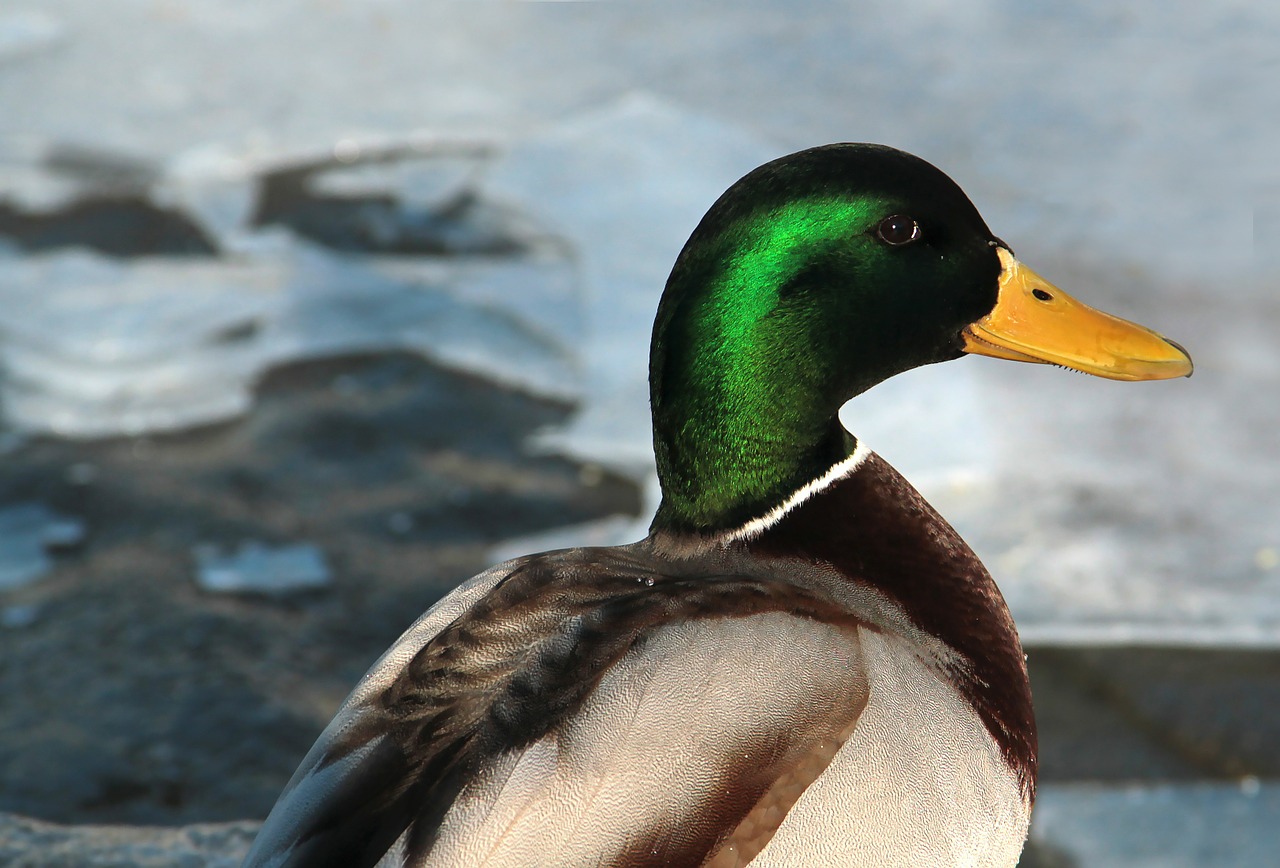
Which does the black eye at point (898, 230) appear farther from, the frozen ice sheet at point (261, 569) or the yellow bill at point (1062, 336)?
the frozen ice sheet at point (261, 569)

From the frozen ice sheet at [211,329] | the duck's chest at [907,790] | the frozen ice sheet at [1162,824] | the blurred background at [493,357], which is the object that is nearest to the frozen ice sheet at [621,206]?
the blurred background at [493,357]

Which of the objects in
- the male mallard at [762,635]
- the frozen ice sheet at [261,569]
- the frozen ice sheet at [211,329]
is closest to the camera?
the male mallard at [762,635]

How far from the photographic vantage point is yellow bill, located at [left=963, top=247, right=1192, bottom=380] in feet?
6.75

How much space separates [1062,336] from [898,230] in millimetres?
279

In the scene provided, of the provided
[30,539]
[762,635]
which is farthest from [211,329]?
[762,635]

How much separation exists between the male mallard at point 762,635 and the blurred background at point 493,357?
844 millimetres

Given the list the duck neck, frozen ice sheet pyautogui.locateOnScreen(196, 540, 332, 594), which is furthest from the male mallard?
frozen ice sheet pyautogui.locateOnScreen(196, 540, 332, 594)

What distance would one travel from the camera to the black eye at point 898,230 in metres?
1.99

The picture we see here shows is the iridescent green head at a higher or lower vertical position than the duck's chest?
higher

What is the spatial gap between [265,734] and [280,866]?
4.96 ft

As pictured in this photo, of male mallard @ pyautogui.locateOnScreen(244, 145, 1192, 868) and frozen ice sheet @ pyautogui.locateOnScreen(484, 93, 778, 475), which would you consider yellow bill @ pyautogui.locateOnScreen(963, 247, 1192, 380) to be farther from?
frozen ice sheet @ pyautogui.locateOnScreen(484, 93, 778, 475)

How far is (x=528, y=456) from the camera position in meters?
4.04

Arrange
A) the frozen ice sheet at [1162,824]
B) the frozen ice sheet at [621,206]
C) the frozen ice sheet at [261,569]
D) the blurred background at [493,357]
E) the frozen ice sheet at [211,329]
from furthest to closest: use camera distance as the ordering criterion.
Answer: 1. the frozen ice sheet at [211,329]
2. the frozen ice sheet at [621,206]
3. the frozen ice sheet at [261,569]
4. the blurred background at [493,357]
5. the frozen ice sheet at [1162,824]

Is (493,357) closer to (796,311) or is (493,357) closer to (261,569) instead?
(261,569)
